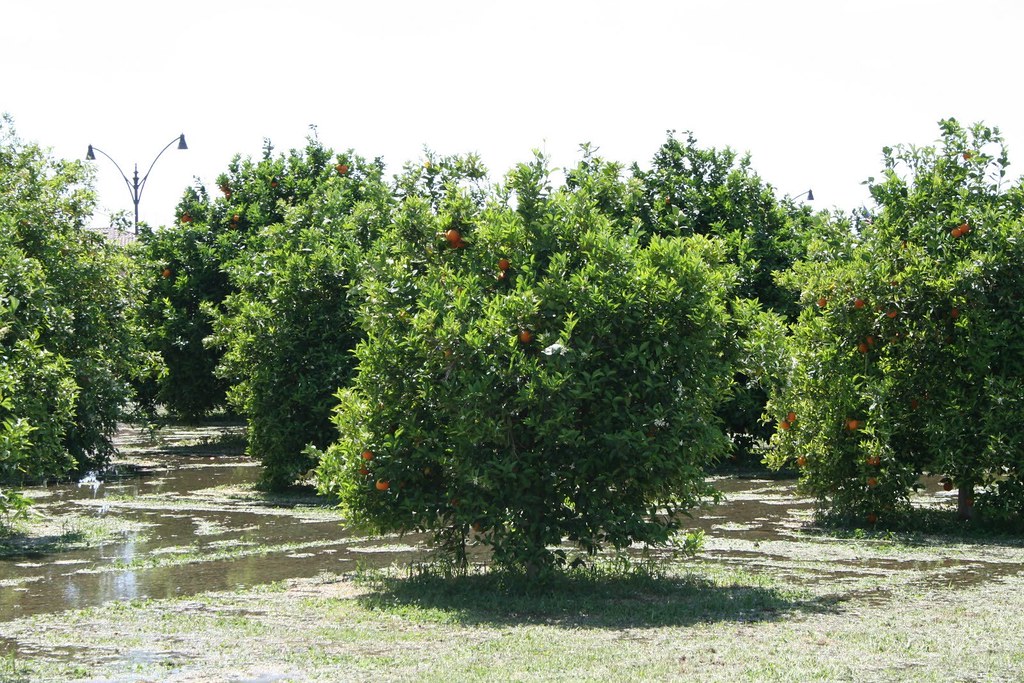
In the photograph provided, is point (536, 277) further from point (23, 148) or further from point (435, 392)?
point (23, 148)

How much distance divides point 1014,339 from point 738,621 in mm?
5786

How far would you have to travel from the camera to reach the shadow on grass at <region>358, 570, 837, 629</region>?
9.35m

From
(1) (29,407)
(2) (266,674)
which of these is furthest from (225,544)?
(2) (266,674)

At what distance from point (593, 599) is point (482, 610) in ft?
2.98

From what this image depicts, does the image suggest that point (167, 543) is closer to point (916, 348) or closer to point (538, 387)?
point (538, 387)

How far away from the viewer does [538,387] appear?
32.2ft

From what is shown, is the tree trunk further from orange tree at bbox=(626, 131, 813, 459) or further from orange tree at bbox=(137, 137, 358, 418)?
orange tree at bbox=(137, 137, 358, 418)

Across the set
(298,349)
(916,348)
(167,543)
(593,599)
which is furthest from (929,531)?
(298,349)

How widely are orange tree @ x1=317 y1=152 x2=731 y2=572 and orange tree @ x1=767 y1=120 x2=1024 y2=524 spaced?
3.16m

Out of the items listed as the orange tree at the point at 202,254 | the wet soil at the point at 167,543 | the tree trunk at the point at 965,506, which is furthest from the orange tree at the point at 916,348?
the orange tree at the point at 202,254

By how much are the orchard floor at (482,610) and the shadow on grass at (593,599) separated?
26 millimetres

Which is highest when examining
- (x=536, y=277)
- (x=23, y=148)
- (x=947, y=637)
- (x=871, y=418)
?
(x=23, y=148)

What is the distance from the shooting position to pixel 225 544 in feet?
44.7

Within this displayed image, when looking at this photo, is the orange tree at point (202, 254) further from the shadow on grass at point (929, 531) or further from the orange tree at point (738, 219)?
the shadow on grass at point (929, 531)
